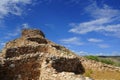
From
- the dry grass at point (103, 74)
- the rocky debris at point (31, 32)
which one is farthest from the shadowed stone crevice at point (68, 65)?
the rocky debris at point (31, 32)

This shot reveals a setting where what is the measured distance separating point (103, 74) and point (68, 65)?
16.1 ft

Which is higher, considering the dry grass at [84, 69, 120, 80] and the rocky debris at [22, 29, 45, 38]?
the rocky debris at [22, 29, 45, 38]

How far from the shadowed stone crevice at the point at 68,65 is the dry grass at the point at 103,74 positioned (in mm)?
1076

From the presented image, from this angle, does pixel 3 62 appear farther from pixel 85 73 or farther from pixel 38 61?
pixel 85 73

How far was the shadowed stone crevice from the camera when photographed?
118 ft

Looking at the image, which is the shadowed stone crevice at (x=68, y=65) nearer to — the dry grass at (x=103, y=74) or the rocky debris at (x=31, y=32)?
the dry grass at (x=103, y=74)

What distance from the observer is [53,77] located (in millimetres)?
27422

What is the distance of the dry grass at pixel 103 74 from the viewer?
40175 millimetres

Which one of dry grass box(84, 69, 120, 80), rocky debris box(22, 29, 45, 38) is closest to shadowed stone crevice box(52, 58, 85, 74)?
dry grass box(84, 69, 120, 80)

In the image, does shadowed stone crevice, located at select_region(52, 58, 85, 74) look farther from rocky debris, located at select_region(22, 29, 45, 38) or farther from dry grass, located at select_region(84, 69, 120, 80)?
rocky debris, located at select_region(22, 29, 45, 38)

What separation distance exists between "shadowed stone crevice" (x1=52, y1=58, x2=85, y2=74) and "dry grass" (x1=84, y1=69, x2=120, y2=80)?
3.53 feet

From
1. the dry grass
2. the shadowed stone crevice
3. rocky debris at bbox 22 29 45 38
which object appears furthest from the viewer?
rocky debris at bbox 22 29 45 38

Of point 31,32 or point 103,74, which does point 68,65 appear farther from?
point 31,32

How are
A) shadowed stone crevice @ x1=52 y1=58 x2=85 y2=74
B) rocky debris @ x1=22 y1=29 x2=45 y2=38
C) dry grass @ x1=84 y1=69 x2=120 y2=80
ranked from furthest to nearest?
rocky debris @ x1=22 y1=29 x2=45 y2=38 → dry grass @ x1=84 y1=69 x2=120 y2=80 → shadowed stone crevice @ x1=52 y1=58 x2=85 y2=74
